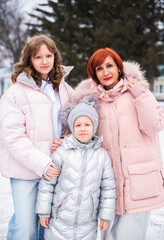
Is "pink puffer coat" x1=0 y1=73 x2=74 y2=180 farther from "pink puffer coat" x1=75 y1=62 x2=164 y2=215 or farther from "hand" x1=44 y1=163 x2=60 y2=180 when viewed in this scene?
"pink puffer coat" x1=75 y1=62 x2=164 y2=215

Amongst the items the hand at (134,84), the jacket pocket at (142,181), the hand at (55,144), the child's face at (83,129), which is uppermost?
the hand at (134,84)

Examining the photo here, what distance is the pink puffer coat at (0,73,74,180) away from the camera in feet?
5.81

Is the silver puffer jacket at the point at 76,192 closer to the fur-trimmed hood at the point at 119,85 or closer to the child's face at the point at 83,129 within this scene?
the child's face at the point at 83,129

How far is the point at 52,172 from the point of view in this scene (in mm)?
1762

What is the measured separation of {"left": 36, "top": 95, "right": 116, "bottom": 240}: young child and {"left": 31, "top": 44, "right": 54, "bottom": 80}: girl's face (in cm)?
43

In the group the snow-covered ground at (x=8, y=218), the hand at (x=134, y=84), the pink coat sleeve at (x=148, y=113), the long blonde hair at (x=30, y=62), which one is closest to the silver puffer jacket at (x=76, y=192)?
the pink coat sleeve at (x=148, y=113)

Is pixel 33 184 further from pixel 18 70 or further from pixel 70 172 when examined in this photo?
pixel 18 70

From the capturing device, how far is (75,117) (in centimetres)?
187

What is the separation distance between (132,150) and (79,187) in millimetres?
483

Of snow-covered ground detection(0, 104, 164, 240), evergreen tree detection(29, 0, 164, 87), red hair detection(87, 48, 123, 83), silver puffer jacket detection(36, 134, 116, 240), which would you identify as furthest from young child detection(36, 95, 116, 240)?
evergreen tree detection(29, 0, 164, 87)

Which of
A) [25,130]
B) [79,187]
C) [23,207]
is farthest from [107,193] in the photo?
[25,130]

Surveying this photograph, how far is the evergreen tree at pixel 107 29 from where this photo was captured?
17.7m

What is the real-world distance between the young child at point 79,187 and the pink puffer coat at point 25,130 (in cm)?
14

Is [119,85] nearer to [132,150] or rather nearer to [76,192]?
[132,150]
